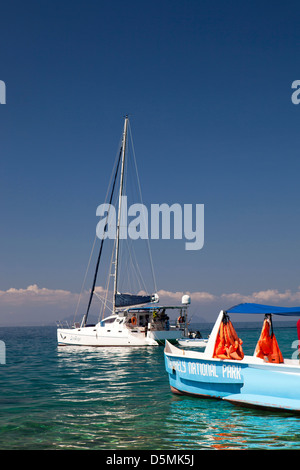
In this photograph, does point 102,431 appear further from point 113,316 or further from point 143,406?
point 113,316

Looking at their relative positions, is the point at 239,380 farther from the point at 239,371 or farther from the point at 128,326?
the point at 128,326

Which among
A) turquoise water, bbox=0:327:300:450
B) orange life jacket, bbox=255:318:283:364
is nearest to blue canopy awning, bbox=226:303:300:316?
orange life jacket, bbox=255:318:283:364

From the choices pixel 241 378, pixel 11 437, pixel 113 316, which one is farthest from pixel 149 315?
pixel 11 437

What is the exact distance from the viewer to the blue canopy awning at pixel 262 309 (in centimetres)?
1361

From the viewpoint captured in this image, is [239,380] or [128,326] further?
[128,326]

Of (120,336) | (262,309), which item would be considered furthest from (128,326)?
(262,309)

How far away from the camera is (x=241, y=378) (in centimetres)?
1272

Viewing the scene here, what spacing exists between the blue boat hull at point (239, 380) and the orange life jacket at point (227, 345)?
326mm

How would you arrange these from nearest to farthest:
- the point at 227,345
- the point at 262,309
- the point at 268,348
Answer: the point at 227,345 < the point at 268,348 < the point at 262,309

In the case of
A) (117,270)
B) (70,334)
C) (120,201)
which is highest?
(120,201)

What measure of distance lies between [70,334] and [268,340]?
30281mm

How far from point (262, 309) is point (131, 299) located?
26.7m

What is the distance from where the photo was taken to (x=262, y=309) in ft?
46.8
